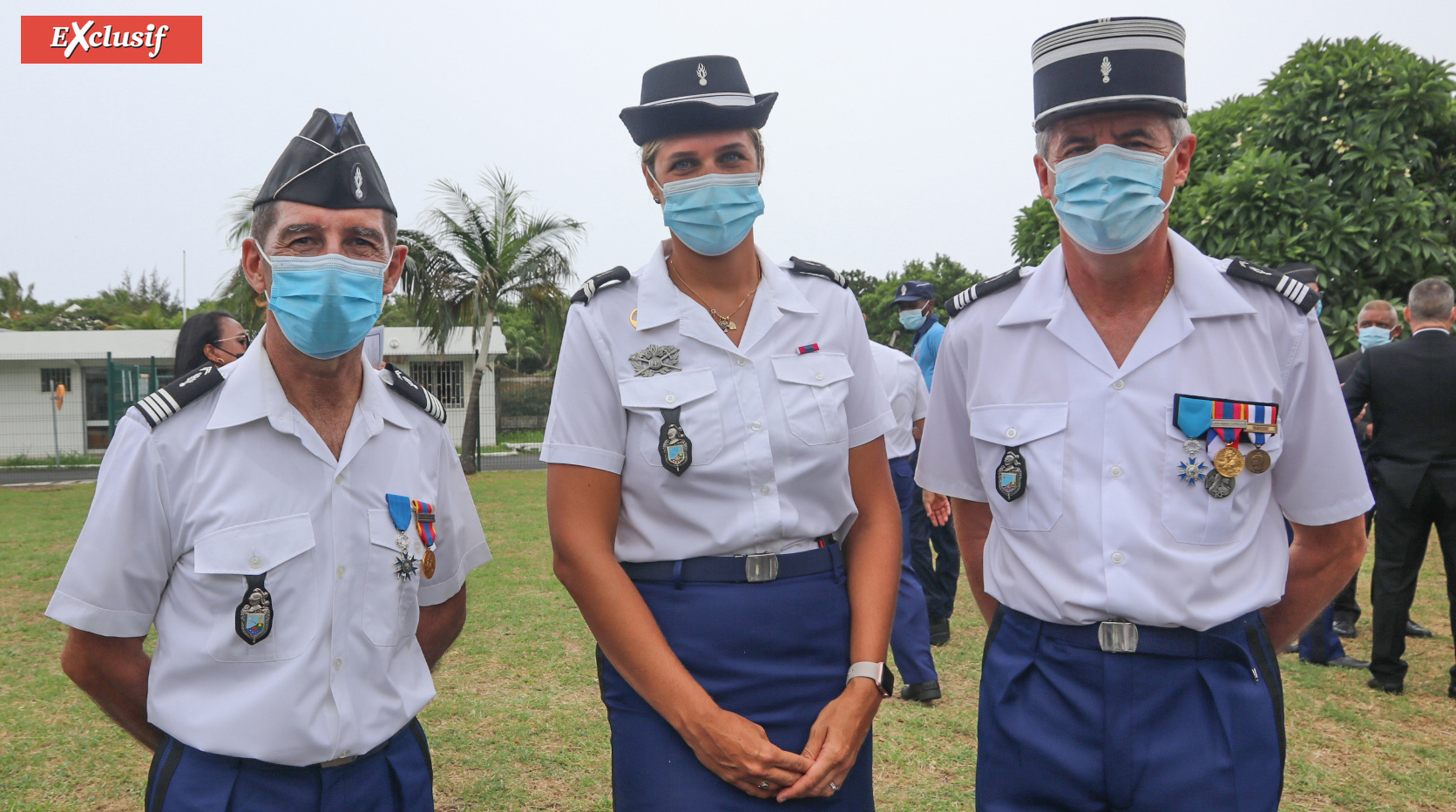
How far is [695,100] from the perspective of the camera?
205 cm

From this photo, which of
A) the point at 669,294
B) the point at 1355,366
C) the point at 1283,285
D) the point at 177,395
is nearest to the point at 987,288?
the point at 1283,285

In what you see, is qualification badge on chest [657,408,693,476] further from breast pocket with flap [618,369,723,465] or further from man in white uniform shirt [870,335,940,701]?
man in white uniform shirt [870,335,940,701]

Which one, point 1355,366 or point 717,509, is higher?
point 1355,366

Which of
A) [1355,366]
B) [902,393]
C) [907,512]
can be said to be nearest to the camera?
[907,512]

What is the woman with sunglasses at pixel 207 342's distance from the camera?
4.79 metres

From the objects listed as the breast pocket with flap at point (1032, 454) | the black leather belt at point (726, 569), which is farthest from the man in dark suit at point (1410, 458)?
the black leather belt at point (726, 569)

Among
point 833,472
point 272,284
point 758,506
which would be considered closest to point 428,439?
point 272,284

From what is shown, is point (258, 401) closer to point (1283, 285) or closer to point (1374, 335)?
point (1283, 285)

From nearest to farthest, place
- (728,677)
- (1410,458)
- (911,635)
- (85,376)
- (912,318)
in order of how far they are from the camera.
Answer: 1. (728,677)
2. (911,635)
3. (1410,458)
4. (912,318)
5. (85,376)

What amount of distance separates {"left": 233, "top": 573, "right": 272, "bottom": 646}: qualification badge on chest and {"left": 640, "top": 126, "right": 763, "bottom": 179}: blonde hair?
1.16m

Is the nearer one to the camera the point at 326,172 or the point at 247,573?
the point at 247,573

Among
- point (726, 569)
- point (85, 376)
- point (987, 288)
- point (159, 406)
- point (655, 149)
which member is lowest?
point (85, 376)

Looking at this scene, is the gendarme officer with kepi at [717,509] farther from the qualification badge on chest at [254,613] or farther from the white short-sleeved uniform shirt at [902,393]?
the white short-sleeved uniform shirt at [902,393]

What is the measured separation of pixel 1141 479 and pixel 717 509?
0.84 metres
